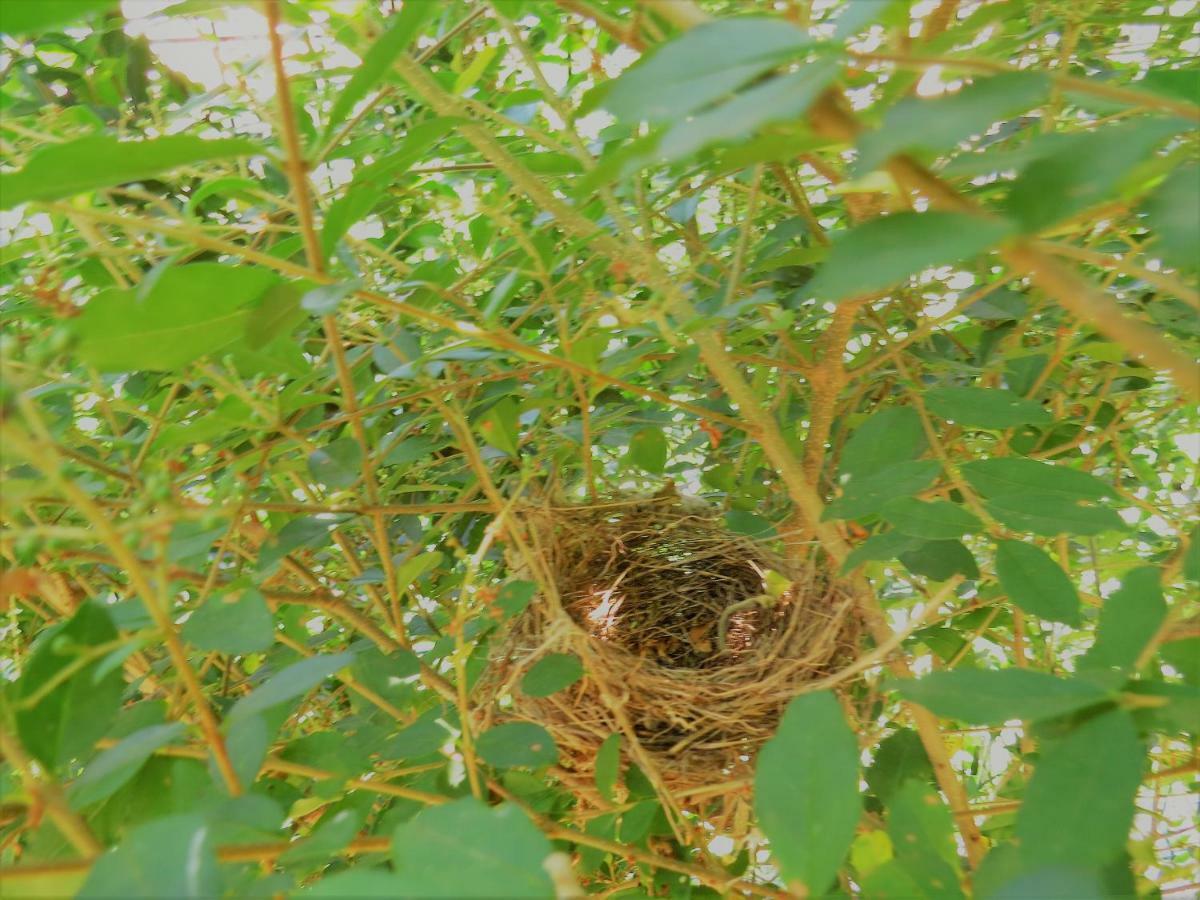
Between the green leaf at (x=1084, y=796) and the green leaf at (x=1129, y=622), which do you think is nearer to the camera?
the green leaf at (x=1084, y=796)

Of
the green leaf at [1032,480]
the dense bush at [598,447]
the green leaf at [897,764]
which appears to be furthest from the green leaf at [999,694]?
the green leaf at [897,764]

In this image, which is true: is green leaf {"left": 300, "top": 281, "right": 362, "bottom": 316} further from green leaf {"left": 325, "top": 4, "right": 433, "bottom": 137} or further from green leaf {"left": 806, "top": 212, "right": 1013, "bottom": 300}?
green leaf {"left": 806, "top": 212, "right": 1013, "bottom": 300}

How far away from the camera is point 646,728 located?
979 millimetres

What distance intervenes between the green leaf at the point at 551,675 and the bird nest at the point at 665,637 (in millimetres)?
11

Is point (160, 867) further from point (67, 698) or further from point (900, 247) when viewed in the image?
point (900, 247)

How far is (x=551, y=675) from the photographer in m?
0.80

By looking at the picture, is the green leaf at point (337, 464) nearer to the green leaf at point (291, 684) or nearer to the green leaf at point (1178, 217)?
the green leaf at point (291, 684)

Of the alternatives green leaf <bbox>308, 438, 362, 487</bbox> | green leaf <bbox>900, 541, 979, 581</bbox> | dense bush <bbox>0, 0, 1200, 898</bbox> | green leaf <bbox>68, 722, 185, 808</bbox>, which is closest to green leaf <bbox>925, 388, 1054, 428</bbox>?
dense bush <bbox>0, 0, 1200, 898</bbox>

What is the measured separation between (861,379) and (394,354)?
47cm

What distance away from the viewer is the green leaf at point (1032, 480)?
0.61 meters

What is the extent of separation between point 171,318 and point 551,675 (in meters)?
0.44

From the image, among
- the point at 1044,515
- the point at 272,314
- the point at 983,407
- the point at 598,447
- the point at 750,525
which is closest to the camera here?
the point at 272,314

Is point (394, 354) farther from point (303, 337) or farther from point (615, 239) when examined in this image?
point (615, 239)

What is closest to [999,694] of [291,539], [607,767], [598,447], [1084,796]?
[1084,796]
